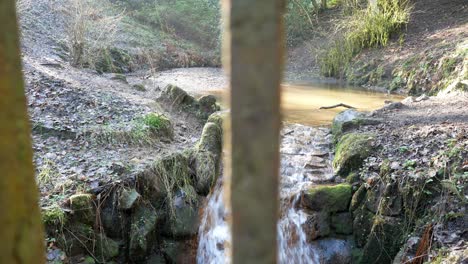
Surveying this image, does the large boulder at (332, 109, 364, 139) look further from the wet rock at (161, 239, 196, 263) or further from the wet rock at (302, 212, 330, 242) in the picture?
the wet rock at (161, 239, 196, 263)

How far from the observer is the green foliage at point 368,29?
44.6ft

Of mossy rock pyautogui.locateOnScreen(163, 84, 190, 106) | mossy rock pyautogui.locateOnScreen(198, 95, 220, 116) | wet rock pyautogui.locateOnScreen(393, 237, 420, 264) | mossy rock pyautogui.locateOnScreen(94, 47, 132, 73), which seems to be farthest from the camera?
mossy rock pyautogui.locateOnScreen(94, 47, 132, 73)

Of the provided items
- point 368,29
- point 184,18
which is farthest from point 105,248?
point 184,18

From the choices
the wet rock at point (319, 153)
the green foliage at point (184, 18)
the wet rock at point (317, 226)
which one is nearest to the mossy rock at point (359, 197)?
the wet rock at point (317, 226)

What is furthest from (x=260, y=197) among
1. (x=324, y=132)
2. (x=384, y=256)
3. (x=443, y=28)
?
(x=443, y=28)

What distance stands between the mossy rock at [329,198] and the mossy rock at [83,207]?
7.89 feet

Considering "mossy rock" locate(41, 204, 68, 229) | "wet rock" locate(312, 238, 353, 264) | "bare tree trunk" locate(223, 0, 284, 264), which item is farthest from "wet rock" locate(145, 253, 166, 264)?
"bare tree trunk" locate(223, 0, 284, 264)

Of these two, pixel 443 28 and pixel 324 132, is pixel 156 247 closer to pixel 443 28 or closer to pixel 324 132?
pixel 324 132

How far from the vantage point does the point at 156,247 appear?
5.24 m

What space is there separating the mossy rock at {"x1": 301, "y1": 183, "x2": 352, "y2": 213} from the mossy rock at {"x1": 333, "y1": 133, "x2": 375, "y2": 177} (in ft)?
1.13

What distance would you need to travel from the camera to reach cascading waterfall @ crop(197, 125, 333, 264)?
5367 millimetres

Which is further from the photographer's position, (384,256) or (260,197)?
(384,256)

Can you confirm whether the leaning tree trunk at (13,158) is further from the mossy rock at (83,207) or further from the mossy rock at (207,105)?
the mossy rock at (207,105)

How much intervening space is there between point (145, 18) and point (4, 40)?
17828 millimetres
